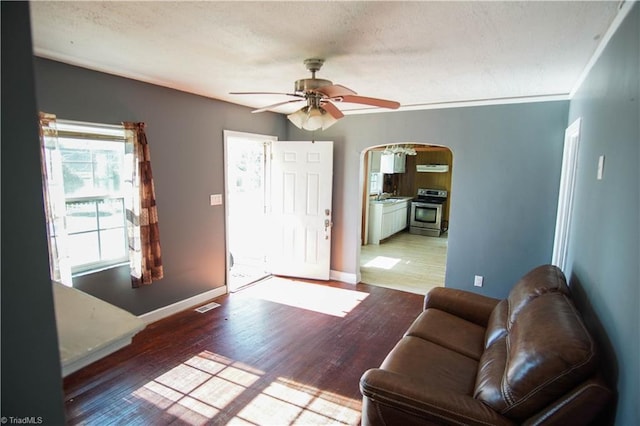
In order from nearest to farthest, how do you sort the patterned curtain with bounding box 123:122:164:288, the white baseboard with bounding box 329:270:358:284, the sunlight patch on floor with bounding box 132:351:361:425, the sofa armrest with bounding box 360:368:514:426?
1. the sofa armrest with bounding box 360:368:514:426
2. the sunlight patch on floor with bounding box 132:351:361:425
3. the patterned curtain with bounding box 123:122:164:288
4. the white baseboard with bounding box 329:270:358:284

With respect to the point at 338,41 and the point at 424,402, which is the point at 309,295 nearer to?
the point at 424,402

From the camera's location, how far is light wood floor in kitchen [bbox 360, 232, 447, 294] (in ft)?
16.6

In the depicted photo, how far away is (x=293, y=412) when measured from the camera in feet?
7.52

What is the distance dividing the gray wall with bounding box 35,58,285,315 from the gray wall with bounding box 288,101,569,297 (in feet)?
7.06

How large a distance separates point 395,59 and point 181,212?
2685 millimetres

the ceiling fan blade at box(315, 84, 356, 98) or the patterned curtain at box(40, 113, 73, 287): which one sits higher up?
the ceiling fan blade at box(315, 84, 356, 98)

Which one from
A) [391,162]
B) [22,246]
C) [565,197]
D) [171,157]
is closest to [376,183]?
[391,162]

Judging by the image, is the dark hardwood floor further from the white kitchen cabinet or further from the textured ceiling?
the white kitchen cabinet

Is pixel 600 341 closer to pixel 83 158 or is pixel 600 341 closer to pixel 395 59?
pixel 395 59

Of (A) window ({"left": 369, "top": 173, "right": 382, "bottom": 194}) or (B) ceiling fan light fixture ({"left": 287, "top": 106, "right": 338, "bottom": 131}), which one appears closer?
(B) ceiling fan light fixture ({"left": 287, "top": 106, "right": 338, "bottom": 131})

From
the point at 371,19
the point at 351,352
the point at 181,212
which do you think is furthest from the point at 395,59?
the point at 181,212

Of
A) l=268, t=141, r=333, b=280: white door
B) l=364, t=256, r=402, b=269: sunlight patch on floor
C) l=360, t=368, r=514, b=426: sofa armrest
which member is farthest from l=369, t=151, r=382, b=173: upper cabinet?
l=360, t=368, r=514, b=426: sofa armrest

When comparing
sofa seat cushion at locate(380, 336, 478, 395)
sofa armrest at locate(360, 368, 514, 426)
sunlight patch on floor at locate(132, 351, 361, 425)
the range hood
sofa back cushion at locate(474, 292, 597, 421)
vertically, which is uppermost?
the range hood

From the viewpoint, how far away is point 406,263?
610 cm
